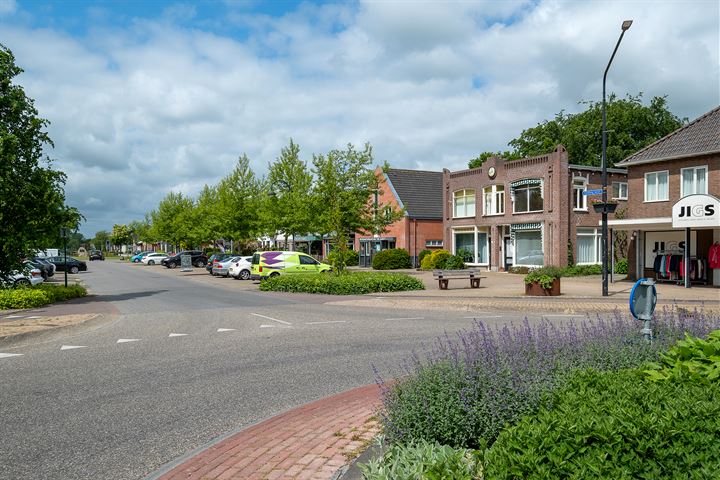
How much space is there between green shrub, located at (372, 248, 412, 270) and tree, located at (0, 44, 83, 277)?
25.5m

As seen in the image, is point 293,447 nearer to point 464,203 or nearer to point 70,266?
point 464,203

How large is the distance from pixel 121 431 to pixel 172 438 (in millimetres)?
613

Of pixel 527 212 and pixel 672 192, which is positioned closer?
pixel 672 192

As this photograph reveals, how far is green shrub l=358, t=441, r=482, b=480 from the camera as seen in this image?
3.32 metres

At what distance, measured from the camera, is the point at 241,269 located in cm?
3584

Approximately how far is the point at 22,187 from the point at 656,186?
85.3 feet

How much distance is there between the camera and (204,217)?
52781mm

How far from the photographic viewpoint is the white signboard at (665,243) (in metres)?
25.9

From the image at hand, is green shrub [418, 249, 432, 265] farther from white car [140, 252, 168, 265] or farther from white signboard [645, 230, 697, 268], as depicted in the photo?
white car [140, 252, 168, 265]

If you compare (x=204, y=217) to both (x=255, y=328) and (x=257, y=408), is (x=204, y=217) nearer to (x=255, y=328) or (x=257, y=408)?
(x=255, y=328)

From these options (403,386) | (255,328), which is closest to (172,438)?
(403,386)

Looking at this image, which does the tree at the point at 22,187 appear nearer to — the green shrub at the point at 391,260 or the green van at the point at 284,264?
the green van at the point at 284,264

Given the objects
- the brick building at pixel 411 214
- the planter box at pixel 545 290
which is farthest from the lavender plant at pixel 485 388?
the brick building at pixel 411 214

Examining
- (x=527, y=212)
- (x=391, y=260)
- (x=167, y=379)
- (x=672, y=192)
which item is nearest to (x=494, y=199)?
(x=527, y=212)
